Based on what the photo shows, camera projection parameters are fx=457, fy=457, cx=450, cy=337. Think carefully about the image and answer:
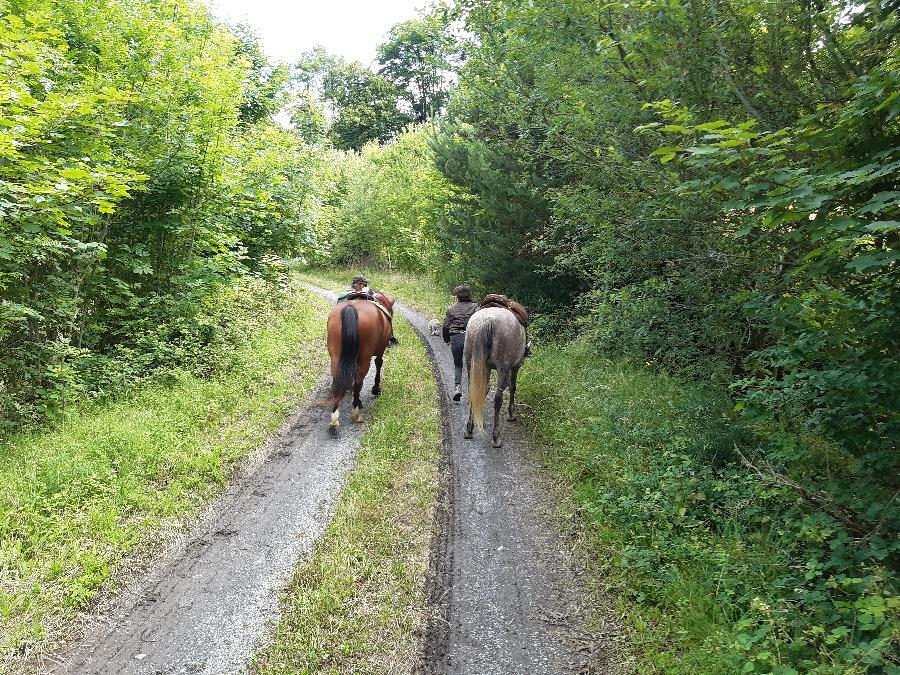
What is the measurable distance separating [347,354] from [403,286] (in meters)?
15.2

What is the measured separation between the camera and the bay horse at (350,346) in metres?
6.75

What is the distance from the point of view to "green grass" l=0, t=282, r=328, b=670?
11.5ft

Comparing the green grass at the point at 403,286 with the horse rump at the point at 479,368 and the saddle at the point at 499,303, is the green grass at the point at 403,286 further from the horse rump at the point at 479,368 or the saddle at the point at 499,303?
the horse rump at the point at 479,368

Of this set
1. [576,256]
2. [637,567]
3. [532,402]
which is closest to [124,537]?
[637,567]

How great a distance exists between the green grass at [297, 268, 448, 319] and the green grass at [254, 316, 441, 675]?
10069 mm

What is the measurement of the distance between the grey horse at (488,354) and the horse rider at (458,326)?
1.38 meters

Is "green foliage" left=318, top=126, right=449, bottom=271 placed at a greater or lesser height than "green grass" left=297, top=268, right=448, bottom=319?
greater

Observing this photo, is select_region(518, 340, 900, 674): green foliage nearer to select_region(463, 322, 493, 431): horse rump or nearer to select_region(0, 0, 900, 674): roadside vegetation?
select_region(0, 0, 900, 674): roadside vegetation

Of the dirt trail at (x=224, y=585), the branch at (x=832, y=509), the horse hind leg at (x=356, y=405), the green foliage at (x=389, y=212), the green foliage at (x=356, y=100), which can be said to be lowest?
the dirt trail at (x=224, y=585)

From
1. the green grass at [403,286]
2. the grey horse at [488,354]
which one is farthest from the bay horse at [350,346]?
the green grass at [403,286]

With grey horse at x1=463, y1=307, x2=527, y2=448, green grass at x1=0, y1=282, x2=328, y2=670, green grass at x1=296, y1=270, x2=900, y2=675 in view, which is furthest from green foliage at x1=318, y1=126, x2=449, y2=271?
green grass at x1=296, y1=270, x2=900, y2=675

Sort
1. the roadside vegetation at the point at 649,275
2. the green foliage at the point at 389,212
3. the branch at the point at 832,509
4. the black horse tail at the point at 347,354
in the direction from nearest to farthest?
1. the roadside vegetation at the point at 649,275
2. the branch at the point at 832,509
3. the black horse tail at the point at 347,354
4. the green foliage at the point at 389,212

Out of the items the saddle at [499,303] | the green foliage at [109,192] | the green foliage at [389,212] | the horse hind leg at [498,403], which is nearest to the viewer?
the green foliage at [109,192]

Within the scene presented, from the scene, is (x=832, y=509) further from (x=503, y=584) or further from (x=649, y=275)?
(x=649, y=275)
